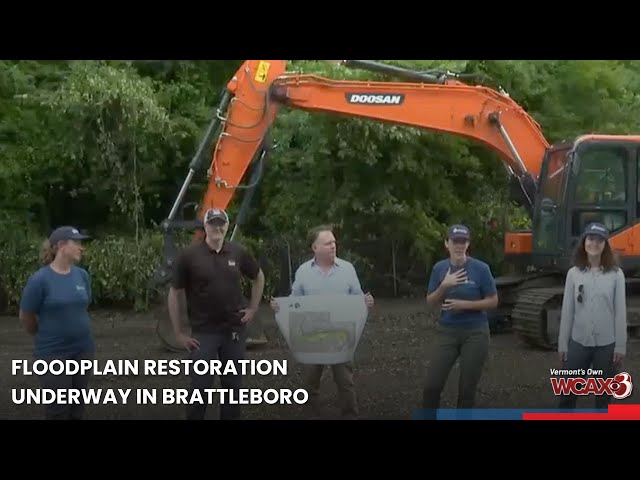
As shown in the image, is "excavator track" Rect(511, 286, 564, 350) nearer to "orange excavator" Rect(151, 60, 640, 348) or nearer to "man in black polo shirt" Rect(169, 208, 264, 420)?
"orange excavator" Rect(151, 60, 640, 348)

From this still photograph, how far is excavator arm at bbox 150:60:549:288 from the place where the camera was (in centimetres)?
863

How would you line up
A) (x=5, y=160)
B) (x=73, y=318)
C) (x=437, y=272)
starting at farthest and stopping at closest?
(x=5, y=160) → (x=437, y=272) → (x=73, y=318)

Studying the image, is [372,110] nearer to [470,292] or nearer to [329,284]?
[329,284]

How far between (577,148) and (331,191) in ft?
11.3

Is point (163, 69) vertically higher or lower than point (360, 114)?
higher

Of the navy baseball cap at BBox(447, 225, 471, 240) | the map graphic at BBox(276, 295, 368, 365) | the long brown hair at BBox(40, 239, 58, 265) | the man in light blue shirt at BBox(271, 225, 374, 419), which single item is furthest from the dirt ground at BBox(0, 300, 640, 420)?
the navy baseball cap at BBox(447, 225, 471, 240)

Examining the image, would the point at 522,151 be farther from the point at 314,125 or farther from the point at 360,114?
the point at 314,125

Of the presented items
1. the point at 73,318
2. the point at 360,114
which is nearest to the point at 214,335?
the point at 73,318

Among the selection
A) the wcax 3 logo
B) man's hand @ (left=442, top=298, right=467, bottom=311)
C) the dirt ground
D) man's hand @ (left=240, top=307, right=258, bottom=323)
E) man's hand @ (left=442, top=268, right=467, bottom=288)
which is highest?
man's hand @ (left=442, top=268, right=467, bottom=288)

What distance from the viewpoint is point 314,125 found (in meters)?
11.2

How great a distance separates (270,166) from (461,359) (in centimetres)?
605

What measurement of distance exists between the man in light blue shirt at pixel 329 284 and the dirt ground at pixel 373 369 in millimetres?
214

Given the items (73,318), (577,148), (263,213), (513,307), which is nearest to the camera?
(73,318)

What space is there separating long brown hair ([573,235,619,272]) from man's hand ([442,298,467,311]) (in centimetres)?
75
